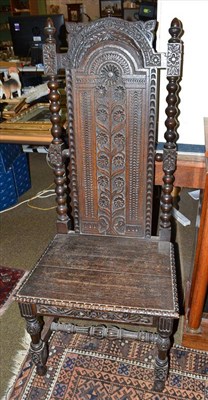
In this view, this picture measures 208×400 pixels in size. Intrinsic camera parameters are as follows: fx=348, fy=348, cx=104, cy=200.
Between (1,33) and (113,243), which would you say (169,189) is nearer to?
(113,243)

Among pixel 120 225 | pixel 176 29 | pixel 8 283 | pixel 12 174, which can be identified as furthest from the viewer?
pixel 12 174

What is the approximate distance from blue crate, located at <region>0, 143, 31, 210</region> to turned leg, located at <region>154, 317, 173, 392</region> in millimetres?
1844

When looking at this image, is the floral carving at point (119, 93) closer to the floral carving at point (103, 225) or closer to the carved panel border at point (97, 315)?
the floral carving at point (103, 225)

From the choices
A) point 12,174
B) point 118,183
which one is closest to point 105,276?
point 118,183

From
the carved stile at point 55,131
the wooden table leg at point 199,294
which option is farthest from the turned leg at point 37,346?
the wooden table leg at point 199,294

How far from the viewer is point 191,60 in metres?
1.41

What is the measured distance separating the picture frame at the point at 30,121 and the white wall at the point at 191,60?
83 centimetres

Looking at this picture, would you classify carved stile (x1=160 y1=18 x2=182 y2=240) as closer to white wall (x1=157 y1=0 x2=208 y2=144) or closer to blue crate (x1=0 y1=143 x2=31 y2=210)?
white wall (x1=157 y1=0 x2=208 y2=144)

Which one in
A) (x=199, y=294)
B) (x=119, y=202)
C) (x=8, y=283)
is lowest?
(x=8, y=283)

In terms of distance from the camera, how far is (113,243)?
4.90ft

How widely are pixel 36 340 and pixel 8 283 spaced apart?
0.74 m

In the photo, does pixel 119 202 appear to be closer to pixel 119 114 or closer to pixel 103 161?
pixel 103 161

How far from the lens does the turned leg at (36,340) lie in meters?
1.29

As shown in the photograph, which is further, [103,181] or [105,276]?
[103,181]
